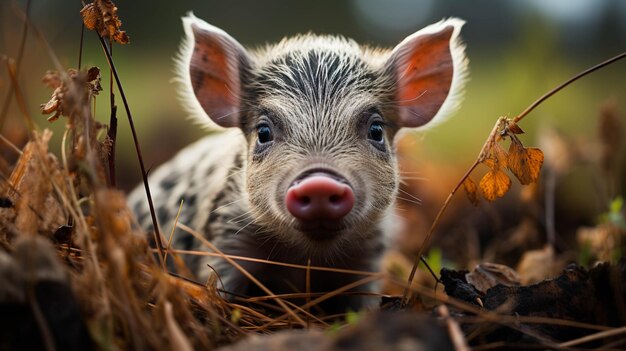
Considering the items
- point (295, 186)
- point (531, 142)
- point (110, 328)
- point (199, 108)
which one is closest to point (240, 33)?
point (531, 142)

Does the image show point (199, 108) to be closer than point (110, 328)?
No

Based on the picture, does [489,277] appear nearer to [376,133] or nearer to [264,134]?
[376,133]

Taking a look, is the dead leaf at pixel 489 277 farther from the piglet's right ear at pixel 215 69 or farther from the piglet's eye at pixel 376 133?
the piglet's right ear at pixel 215 69

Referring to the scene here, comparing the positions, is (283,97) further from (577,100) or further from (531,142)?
(577,100)

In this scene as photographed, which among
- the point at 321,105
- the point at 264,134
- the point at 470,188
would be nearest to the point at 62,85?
the point at 264,134

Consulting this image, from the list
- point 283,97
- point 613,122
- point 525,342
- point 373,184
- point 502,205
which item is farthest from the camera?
point 502,205

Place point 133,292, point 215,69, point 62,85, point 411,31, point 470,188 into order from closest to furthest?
point 133,292, point 62,85, point 470,188, point 215,69, point 411,31

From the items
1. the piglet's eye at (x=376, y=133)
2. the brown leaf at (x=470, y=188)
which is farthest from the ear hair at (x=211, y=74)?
the brown leaf at (x=470, y=188)
